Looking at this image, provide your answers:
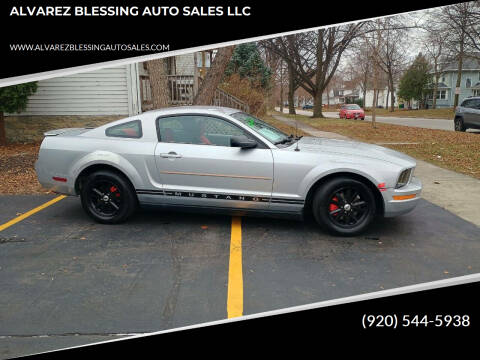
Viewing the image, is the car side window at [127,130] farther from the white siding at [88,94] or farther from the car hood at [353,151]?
the white siding at [88,94]

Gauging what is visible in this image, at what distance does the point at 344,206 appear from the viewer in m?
4.57

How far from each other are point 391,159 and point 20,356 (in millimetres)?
4098

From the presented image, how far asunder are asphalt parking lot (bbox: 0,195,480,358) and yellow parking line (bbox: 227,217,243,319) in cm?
2

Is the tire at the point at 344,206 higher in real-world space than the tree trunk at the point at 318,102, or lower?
lower

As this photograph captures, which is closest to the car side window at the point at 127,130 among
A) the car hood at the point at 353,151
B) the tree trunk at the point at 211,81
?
the car hood at the point at 353,151

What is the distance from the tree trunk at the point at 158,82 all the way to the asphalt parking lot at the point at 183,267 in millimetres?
5515

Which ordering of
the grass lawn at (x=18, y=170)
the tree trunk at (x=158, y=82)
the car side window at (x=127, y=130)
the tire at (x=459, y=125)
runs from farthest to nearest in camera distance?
1. the tire at (x=459, y=125)
2. the tree trunk at (x=158, y=82)
3. the grass lawn at (x=18, y=170)
4. the car side window at (x=127, y=130)

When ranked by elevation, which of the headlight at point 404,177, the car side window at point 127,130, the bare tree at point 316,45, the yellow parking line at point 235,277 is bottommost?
the yellow parking line at point 235,277

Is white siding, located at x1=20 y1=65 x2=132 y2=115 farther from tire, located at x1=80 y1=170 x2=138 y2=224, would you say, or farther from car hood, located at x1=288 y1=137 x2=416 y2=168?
car hood, located at x1=288 y1=137 x2=416 y2=168

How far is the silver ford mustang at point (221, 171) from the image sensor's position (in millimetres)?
4539

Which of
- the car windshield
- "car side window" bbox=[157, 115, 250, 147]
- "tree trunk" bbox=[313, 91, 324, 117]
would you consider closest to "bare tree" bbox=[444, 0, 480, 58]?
"tree trunk" bbox=[313, 91, 324, 117]

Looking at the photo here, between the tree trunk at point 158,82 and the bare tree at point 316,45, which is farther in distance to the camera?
the bare tree at point 316,45

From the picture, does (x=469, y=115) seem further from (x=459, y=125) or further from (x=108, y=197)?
(x=108, y=197)

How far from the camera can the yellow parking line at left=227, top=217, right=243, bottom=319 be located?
3.10 metres
